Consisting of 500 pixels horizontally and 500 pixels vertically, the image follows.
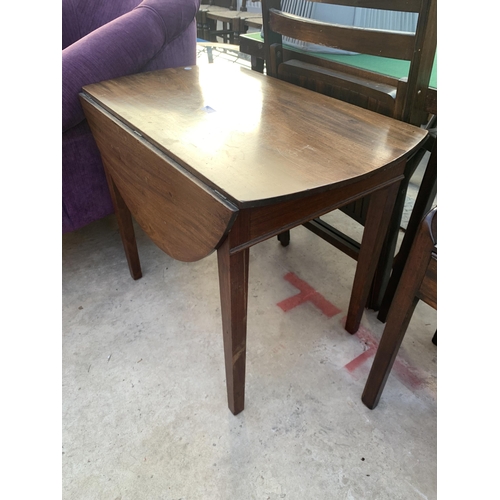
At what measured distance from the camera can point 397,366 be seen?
3.78 feet

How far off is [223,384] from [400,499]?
1.71 feet

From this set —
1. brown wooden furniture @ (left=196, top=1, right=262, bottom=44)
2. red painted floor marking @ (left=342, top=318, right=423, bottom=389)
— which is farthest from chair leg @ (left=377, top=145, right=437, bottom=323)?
brown wooden furniture @ (left=196, top=1, right=262, bottom=44)

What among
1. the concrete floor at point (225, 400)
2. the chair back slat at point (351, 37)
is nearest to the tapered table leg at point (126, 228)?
the concrete floor at point (225, 400)

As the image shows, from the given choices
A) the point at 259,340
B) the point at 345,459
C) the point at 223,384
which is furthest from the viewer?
the point at 259,340

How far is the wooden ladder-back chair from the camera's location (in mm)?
804

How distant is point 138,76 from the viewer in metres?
1.20

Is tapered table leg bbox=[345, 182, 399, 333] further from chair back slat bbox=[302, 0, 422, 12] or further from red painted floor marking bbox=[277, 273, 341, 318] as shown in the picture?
chair back slat bbox=[302, 0, 422, 12]

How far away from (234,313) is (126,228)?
0.70m

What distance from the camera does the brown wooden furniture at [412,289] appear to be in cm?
67

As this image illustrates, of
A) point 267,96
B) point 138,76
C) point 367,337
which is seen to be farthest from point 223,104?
point 367,337

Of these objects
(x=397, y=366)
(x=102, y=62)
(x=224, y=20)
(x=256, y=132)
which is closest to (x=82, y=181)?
(x=102, y=62)

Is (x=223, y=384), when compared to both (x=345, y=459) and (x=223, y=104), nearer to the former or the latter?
(x=345, y=459)

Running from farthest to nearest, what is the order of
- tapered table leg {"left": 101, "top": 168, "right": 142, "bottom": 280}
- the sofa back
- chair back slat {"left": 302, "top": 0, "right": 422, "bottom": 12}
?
the sofa back
tapered table leg {"left": 101, "top": 168, "right": 142, "bottom": 280}
chair back slat {"left": 302, "top": 0, "right": 422, "bottom": 12}

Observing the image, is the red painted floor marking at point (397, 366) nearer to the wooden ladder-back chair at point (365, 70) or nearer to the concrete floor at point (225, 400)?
the concrete floor at point (225, 400)
